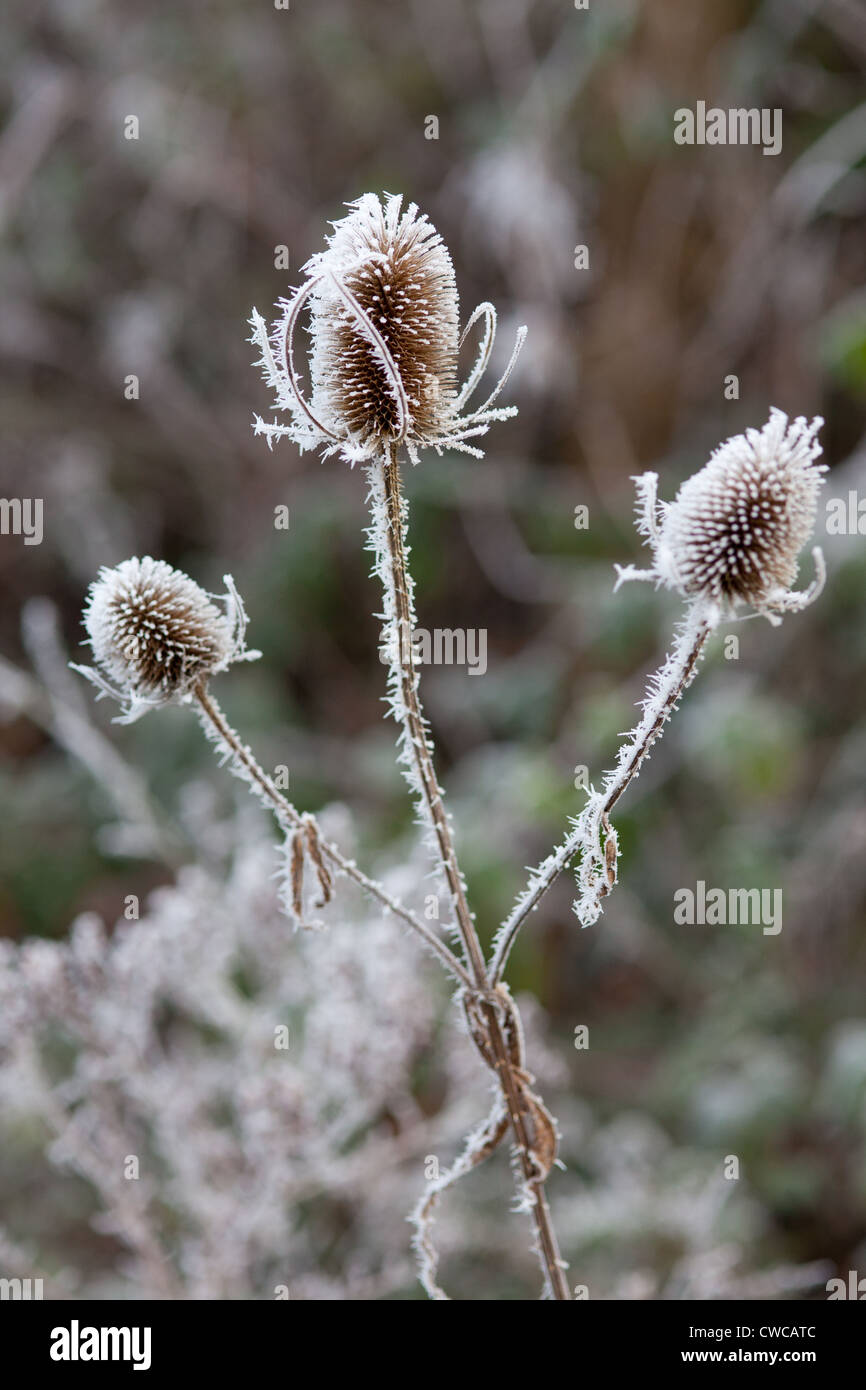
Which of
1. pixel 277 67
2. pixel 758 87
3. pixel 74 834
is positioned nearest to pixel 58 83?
pixel 277 67

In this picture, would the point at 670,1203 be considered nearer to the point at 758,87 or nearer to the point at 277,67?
the point at 758,87

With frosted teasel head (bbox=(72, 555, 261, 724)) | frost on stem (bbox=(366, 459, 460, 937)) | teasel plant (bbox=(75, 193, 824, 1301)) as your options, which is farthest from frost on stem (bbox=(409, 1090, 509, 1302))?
frosted teasel head (bbox=(72, 555, 261, 724))

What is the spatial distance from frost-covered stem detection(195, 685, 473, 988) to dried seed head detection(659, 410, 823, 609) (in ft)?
0.58

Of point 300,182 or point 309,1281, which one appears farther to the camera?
point 300,182

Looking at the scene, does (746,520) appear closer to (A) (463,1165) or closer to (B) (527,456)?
(A) (463,1165)

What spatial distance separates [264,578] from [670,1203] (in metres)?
1.11

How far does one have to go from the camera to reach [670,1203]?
101cm

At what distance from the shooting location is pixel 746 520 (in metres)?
0.42

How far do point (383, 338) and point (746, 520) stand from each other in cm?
15

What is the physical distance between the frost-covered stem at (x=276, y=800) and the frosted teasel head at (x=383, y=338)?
120 mm

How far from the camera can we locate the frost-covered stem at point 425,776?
45 centimetres

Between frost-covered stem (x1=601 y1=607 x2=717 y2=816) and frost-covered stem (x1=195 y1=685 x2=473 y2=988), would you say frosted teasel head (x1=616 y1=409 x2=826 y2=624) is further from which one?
frost-covered stem (x1=195 y1=685 x2=473 y2=988)
